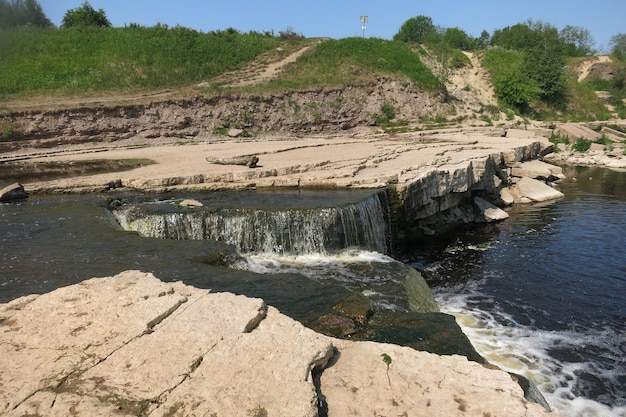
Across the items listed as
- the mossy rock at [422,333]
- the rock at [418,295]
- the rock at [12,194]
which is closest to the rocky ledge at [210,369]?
the mossy rock at [422,333]

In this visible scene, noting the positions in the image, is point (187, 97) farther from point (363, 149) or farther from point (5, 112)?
point (363, 149)

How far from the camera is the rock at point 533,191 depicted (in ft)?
53.1

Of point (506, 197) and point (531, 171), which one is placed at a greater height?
point (531, 171)

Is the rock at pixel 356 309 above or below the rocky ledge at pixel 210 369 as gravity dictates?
below

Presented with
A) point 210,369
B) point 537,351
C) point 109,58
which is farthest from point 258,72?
point 210,369

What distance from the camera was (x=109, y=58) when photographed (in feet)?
88.6

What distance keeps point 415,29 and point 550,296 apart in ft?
178

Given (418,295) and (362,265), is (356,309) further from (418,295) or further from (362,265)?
(362,265)

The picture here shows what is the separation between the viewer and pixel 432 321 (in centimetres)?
491

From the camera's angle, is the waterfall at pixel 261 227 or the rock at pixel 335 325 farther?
the waterfall at pixel 261 227

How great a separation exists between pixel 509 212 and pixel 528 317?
26.6ft

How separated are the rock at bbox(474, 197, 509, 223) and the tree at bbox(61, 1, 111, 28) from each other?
33300 mm

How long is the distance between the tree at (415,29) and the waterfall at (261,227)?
51.3 m

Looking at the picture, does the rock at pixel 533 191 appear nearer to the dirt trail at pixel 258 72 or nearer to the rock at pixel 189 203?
the rock at pixel 189 203
